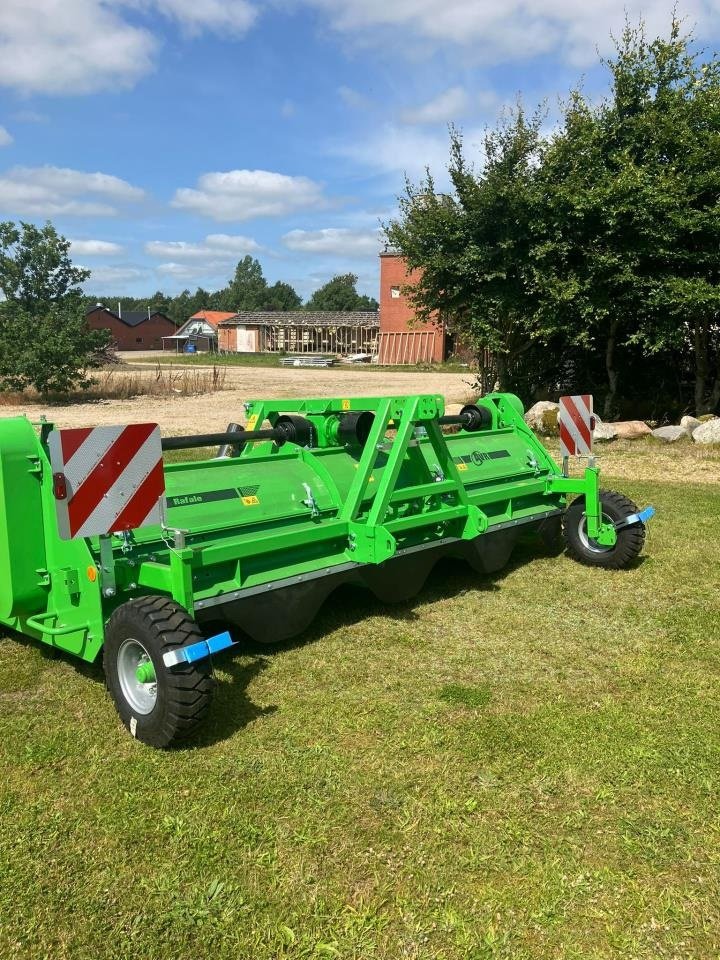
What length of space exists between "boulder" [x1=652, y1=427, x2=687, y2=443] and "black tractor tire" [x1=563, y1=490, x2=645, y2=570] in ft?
24.4

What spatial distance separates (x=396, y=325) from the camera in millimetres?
46688

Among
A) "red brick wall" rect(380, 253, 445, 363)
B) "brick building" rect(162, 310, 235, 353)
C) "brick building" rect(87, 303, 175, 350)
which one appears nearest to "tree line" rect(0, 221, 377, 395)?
"red brick wall" rect(380, 253, 445, 363)

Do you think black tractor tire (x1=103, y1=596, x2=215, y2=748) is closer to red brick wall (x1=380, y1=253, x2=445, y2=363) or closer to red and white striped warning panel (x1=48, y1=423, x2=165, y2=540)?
red and white striped warning panel (x1=48, y1=423, x2=165, y2=540)

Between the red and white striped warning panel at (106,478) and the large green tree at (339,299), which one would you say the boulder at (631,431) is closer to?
the red and white striped warning panel at (106,478)

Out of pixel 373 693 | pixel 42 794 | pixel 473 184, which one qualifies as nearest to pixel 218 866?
pixel 42 794

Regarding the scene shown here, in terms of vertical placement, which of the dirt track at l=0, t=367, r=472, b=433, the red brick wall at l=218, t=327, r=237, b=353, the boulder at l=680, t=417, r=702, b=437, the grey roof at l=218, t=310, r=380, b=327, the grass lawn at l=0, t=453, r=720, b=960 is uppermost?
the grey roof at l=218, t=310, r=380, b=327

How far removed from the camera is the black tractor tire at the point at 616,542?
600cm

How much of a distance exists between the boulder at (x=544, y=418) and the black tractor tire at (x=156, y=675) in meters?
10.8

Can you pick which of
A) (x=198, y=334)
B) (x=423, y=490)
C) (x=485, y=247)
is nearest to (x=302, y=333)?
(x=198, y=334)

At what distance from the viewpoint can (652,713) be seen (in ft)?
12.4

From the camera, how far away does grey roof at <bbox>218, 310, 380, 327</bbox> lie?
56.4 meters

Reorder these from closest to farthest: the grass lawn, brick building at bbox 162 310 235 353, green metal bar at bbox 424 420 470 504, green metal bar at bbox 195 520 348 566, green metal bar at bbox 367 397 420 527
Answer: the grass lawn < green metal bar at bbox 195 520 348 566 < green metal bar at bbox 367 397 420 527 < green metal bar at bbox 424 420 470 504 < brick building at bbox 162 310 235 353

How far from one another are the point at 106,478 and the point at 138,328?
85.8 meters

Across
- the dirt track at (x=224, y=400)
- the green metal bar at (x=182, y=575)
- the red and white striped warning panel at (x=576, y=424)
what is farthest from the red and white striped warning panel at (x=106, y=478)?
the dirt track at (x=224, y=400)
